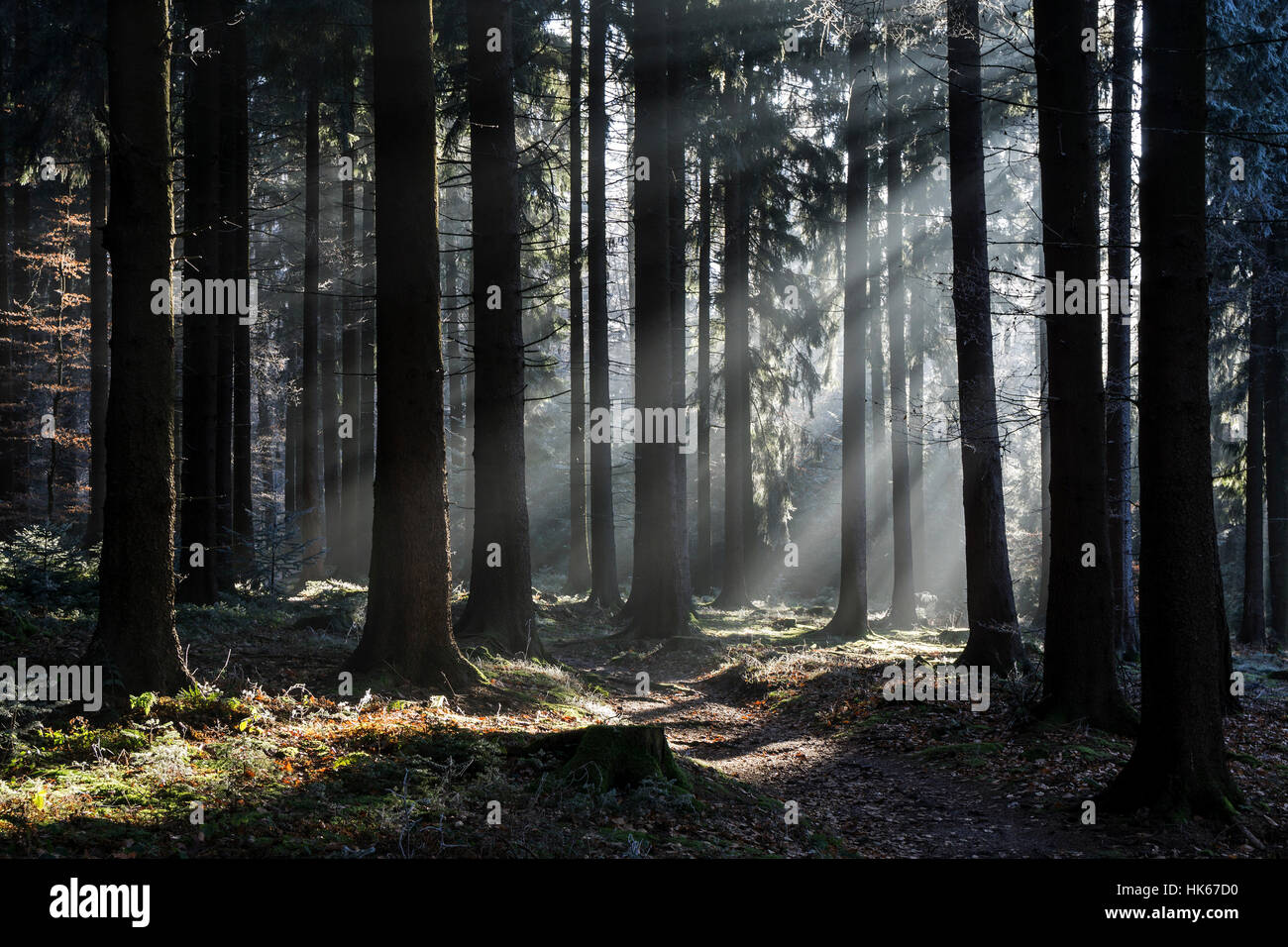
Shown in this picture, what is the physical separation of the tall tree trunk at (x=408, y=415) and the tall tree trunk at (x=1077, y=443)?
6342mm

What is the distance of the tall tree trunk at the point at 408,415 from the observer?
867 cm

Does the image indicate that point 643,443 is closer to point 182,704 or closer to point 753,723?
point 753,723

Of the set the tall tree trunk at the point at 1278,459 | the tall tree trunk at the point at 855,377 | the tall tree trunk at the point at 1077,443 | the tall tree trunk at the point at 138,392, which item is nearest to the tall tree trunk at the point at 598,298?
the tall tree trunk at the point at 855,377

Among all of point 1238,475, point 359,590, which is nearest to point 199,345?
point 359,590

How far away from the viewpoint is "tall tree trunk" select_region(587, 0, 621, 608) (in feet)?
64.6

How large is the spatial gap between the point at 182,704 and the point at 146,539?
1.30 metres

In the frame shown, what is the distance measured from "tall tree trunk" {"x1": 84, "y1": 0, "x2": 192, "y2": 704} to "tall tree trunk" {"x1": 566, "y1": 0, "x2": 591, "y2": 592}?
12.8 meters

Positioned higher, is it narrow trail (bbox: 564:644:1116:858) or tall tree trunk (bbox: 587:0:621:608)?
tall tree trunk (bbox: 587:0:621:608)

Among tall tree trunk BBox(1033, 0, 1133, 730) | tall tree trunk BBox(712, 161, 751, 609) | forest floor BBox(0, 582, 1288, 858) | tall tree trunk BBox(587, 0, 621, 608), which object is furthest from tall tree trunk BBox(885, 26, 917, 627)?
tall tree trunk BBox(1033, 0, 1133, 730)

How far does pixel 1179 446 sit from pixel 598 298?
15.4m

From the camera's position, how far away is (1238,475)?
878 inches
